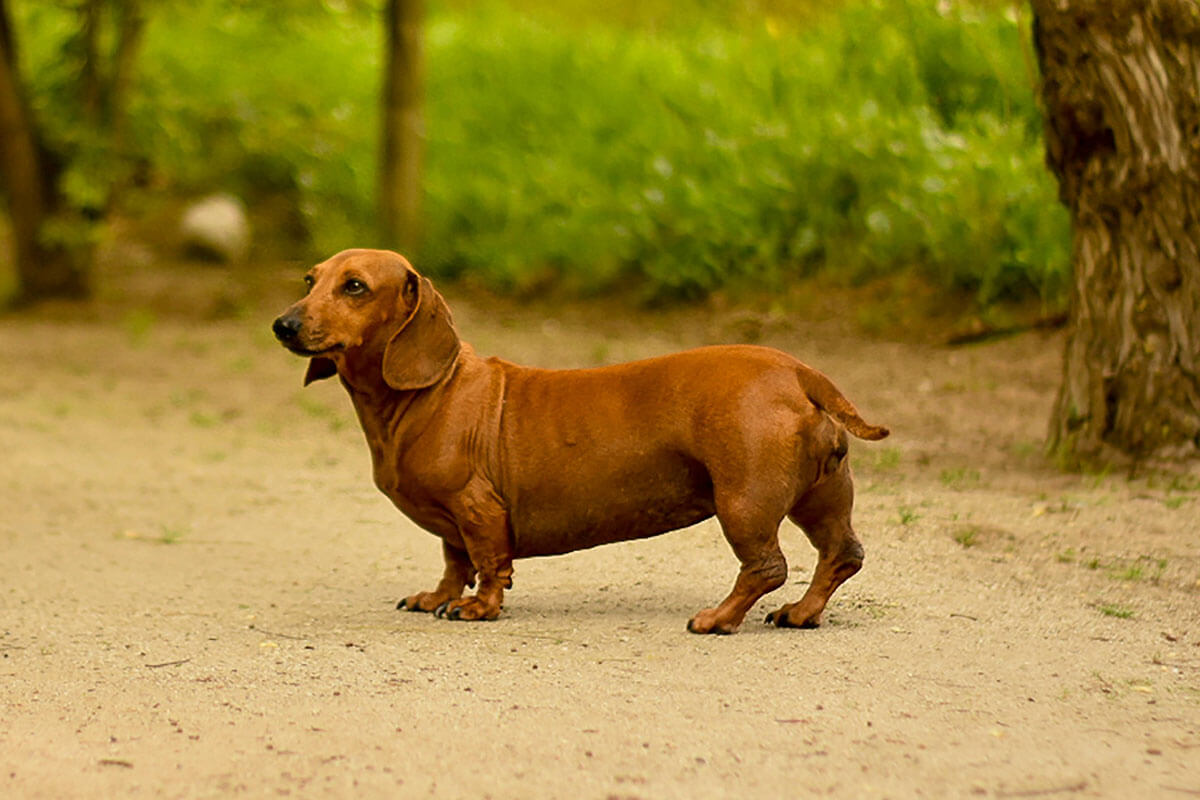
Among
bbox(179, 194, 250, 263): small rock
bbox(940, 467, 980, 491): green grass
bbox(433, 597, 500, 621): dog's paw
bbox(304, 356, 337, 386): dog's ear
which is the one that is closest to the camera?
bbox(433, 597, 500, 621): dog's paw

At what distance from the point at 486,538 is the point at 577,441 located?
0.39 metres

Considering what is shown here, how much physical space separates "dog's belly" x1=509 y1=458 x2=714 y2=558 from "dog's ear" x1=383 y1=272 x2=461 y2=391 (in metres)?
0.45

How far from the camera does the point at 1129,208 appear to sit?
23.0 feet

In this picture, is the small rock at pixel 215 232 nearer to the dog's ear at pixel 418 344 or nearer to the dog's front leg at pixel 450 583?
the dog's front leg at pixel 450 583

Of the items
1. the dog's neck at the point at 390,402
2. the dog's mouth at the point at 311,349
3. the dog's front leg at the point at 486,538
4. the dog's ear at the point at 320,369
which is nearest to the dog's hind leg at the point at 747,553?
the dog's front leg at the point at 486,538

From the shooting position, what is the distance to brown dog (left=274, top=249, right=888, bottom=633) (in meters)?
4.36

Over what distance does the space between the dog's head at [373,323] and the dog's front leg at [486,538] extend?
363mm

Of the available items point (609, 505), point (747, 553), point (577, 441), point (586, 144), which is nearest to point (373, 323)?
point (577, 441)

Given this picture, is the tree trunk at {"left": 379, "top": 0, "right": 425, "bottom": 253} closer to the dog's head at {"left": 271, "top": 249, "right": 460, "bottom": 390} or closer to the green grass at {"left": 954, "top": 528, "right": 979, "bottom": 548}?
the green grass at {"left": 954, "top": 528, "right": 979, "bottom": 548}

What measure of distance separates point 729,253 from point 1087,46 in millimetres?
5476

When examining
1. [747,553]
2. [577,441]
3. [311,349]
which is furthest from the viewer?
[577,441]

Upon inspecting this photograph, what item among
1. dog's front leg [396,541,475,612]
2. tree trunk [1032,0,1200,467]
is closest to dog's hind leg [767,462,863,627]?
dog's front leg [396,541,475,612]

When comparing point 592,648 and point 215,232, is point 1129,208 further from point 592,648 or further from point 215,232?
point 215,232

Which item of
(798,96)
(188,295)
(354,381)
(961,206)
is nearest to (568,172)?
(798,96)
